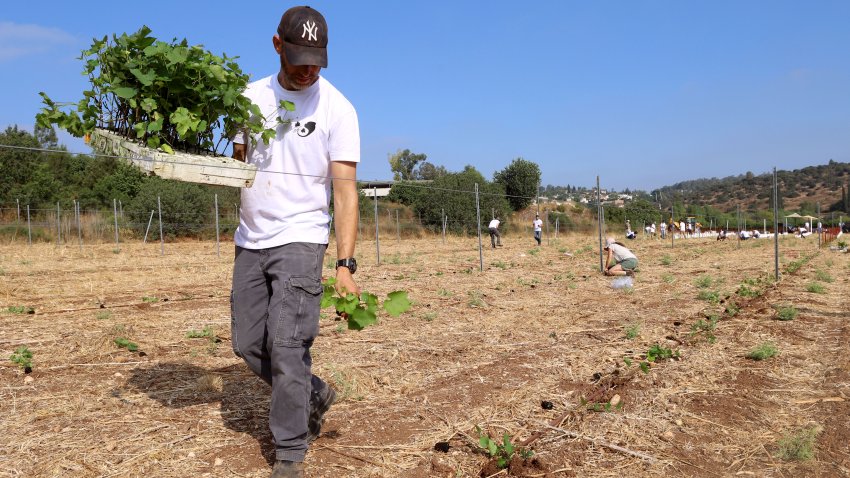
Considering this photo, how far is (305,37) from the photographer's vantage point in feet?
8.76

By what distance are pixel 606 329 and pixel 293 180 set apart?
4438 millimetres

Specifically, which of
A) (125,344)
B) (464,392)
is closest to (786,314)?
(464,392)

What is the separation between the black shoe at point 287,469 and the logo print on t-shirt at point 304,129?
1.41 m

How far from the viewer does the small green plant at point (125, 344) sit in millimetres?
5344

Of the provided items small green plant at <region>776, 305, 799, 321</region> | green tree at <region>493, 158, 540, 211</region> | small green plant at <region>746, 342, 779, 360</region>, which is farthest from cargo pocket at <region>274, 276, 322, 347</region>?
green tree at <region>493, 158, 540, 211</region>

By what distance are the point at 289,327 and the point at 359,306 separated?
0.31 metres

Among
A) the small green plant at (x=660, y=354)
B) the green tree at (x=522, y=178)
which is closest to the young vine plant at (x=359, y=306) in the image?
the small green plant at (x=660, y=354)

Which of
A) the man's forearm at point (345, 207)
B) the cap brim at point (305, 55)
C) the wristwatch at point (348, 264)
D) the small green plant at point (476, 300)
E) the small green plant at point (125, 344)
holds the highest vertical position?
the cap brim at point (305, 55)

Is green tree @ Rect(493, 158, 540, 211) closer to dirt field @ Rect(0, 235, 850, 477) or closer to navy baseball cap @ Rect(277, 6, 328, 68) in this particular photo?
dirt field @ Rect(0, 235, 850, 477)

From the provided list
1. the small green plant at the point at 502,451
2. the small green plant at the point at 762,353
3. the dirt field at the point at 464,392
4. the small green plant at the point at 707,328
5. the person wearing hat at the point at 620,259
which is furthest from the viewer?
Answer: the person wearing hat at the point at 620,259

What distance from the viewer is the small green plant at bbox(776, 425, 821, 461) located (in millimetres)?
2975

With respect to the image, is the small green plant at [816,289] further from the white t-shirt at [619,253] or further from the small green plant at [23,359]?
the small green plant at [23,359]

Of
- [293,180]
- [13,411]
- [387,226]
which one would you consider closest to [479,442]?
[293,180]

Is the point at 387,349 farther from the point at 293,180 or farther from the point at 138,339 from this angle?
the point at 293,180
